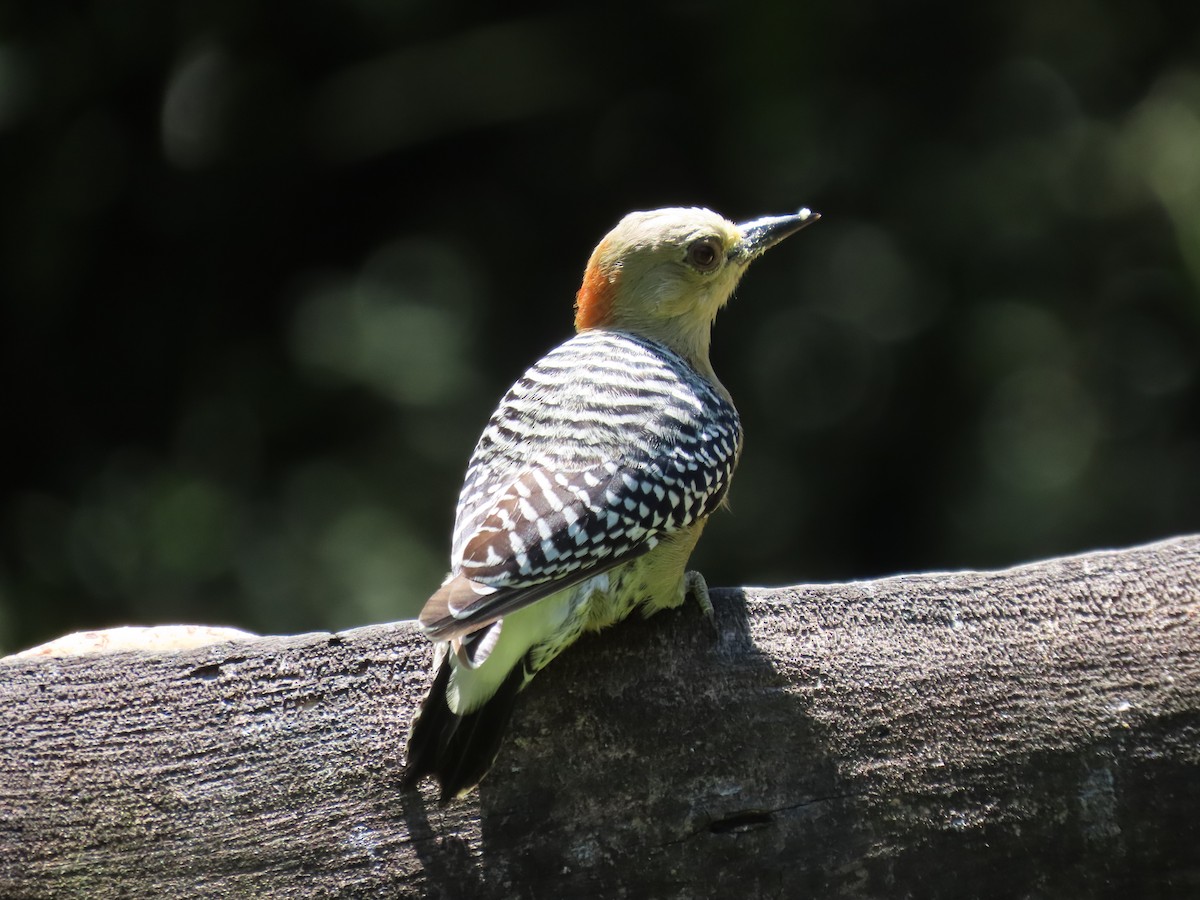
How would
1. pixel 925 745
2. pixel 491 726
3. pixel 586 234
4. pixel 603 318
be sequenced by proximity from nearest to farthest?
pixel 491 726
pixel 925 745
pixel 603 318
pixel 586 234

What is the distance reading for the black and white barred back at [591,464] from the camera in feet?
9.54

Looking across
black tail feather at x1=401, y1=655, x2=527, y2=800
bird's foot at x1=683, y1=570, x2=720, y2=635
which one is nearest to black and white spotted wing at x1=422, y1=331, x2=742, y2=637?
bird's foot at x1=683, y1=570, x2=720, y2=635

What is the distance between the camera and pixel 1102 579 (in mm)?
3309

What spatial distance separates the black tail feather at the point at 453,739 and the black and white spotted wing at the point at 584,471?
25cm

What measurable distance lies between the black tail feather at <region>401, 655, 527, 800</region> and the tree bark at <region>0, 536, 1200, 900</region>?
0.32ft

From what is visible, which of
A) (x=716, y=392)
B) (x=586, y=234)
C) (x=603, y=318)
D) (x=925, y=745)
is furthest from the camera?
(x=586, y=234)

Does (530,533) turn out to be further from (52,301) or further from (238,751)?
(52,301)

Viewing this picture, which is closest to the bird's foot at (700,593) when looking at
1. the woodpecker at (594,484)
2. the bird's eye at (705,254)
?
the woodpecker at (594,484)

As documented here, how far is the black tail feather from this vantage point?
2.75 metres

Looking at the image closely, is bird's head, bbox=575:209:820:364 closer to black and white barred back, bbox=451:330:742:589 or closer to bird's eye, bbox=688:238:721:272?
bird's eye, bbox=688:238:721:272

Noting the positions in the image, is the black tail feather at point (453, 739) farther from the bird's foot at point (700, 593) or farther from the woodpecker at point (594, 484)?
the bird's foot at point (700, 593)

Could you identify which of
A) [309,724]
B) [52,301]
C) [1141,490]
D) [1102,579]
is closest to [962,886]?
[1102,579]

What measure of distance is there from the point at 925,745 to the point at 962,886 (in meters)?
0.31

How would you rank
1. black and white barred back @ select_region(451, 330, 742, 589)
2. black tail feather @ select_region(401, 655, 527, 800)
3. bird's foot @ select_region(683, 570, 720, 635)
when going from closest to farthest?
1. black tail feather @ select_region(401, 655, 527, 800)
2. black and white barred back @ select_region(451, 330, 742, 589)
3. bird's foot @ select_region(683, 570, 720, 635)
